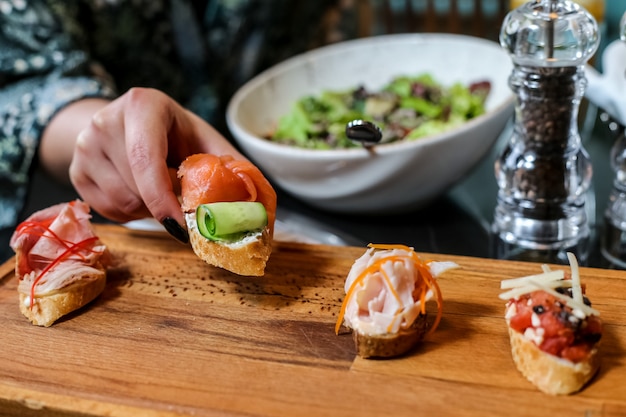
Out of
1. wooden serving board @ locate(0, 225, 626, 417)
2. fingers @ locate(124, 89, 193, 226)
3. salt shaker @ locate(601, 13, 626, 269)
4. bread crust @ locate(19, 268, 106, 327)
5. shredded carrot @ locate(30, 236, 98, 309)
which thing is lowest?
salt shaker @ locate(601, 13, 626, 269)

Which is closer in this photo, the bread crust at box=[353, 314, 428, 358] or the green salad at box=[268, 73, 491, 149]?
the bread crust at box=[353, 314, 428, 358]

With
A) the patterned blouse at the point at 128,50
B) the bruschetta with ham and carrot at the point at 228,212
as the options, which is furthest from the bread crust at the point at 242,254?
the patterned blouse at the point at 128,50

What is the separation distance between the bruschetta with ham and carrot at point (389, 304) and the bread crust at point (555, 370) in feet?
0.58

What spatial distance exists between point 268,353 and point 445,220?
0.84 meters

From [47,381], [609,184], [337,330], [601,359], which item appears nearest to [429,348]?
[337,330]

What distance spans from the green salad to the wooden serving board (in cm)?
56

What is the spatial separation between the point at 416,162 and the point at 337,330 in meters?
0.65

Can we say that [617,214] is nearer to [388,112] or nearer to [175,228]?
[388,112]

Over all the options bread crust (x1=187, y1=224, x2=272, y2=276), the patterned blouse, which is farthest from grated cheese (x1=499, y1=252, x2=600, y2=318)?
the patterned blouse

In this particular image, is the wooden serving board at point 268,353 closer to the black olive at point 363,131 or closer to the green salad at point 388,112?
the black olive at point 363,131

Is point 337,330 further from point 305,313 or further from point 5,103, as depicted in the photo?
point 5,103

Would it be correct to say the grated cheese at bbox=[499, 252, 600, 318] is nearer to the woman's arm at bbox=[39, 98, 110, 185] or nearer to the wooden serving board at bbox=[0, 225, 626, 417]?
the wooden serving board at bbox=[0, 225, 626, 417]

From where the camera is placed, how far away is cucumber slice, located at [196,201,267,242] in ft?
3.99

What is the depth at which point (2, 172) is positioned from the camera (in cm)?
203
